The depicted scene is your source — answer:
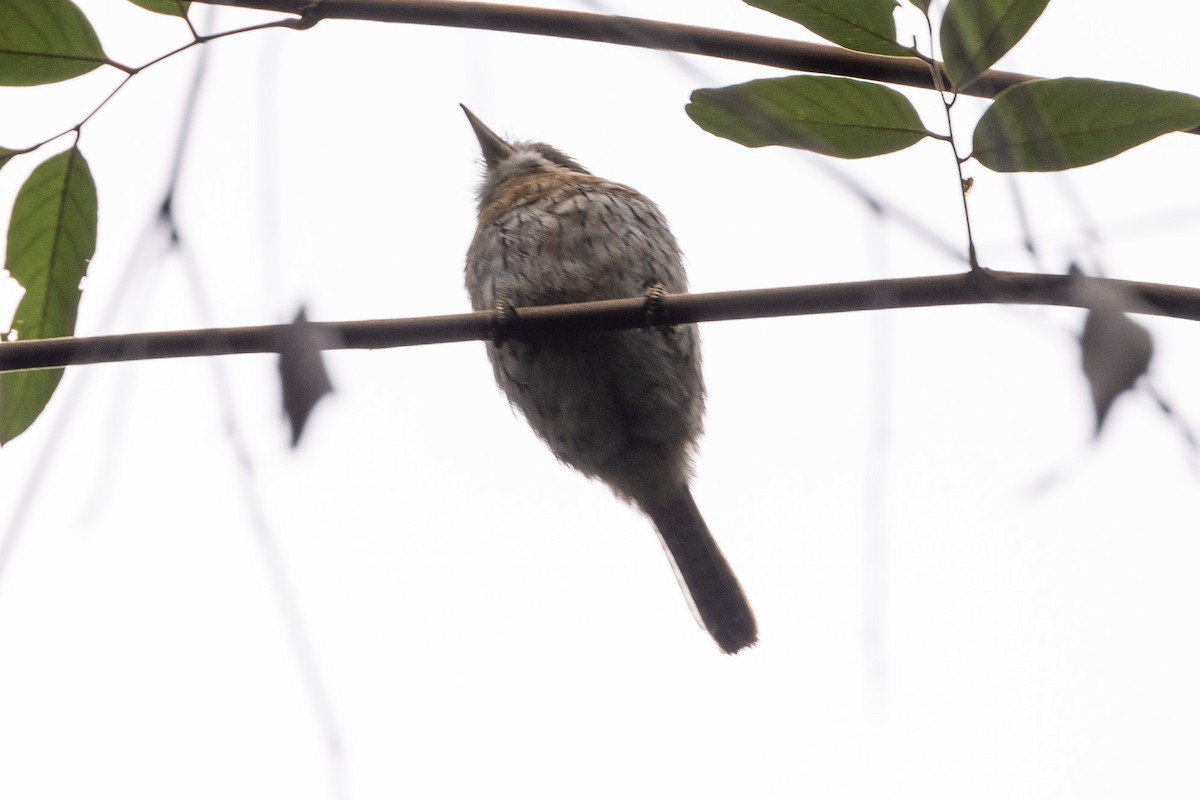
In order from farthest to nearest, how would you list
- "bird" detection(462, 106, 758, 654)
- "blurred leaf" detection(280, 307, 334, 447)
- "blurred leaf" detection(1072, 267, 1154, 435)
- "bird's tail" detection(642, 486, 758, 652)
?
"bird's tail" detection(642, 486, 758, 652) → "bird" detection(462, 106, 758, 654) → "blurred leaf" detection(280, 307, 334, 447) → "blurred leaf" detection(1072, 267, 1154, 435)

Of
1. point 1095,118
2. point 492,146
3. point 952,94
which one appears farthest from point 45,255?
point 492,146

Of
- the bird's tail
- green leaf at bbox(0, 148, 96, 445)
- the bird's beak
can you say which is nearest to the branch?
green leaf at bbox(0, 148, 96, 445)

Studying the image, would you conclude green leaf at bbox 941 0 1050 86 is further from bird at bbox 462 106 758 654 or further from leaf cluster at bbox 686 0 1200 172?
bird at bbox 462 106 758 654

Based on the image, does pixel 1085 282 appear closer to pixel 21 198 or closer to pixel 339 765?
pixel 339 765

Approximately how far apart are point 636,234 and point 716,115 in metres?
1.90

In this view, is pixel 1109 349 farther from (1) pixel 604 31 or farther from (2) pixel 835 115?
(1) pixel 604 31

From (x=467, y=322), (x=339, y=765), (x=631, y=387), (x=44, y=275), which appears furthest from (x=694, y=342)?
(x=339, y=765)

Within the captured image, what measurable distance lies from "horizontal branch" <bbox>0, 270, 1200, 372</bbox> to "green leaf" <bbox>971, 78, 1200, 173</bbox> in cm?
20

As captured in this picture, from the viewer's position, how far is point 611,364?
361cm

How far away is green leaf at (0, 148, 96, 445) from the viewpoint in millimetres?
2072

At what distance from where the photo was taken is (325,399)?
3.16 ft

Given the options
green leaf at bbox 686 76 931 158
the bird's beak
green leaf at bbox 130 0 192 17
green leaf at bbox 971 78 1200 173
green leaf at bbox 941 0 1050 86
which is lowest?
green leaf at bbox 971 78 1200 173

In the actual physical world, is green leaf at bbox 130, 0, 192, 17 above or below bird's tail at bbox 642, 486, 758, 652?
above

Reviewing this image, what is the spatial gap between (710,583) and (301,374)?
3552mm
